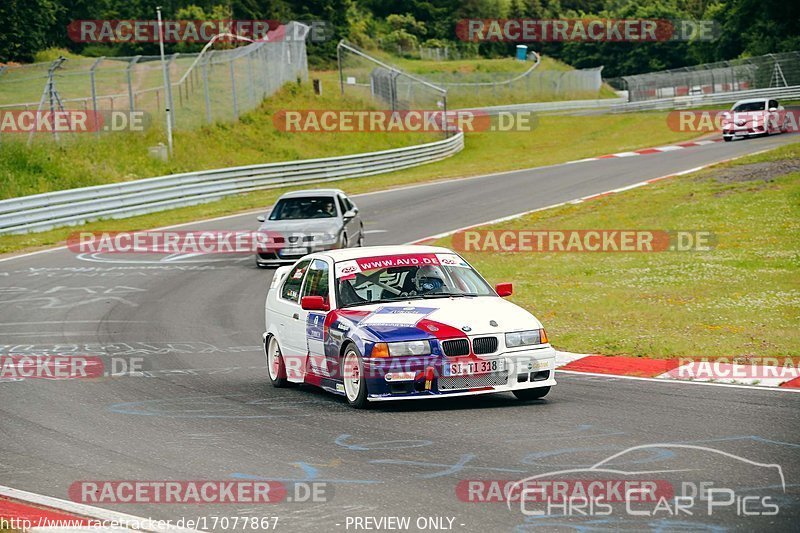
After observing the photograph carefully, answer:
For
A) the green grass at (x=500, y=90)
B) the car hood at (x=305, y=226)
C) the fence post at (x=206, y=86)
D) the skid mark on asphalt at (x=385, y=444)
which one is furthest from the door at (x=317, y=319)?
the green grass at (x=500, y=90)

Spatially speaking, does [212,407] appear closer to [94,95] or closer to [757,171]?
[757,171]

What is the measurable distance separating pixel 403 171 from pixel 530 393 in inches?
1321

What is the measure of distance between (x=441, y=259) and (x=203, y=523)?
5247 mm

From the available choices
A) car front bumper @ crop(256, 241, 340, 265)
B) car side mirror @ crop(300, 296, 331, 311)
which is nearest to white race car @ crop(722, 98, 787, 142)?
car front bumper @ crop(256, 241, 340, 265)

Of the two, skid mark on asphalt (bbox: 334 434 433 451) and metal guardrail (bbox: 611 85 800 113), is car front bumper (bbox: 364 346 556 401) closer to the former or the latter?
skid mark on asphalt (bbox: 334 434 433 451)

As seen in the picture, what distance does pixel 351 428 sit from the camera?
9.18 m

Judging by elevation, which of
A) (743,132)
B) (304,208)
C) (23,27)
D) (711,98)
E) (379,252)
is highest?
(23,27)

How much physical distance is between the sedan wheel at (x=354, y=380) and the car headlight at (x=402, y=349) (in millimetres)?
232

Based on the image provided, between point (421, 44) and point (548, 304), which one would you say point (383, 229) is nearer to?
point (548, 304)

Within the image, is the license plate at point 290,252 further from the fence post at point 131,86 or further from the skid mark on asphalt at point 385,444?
the fence post at point 131,86

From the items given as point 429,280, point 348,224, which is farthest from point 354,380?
point 348,224

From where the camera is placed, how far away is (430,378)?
9.66 meters

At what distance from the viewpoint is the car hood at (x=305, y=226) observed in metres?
22.5

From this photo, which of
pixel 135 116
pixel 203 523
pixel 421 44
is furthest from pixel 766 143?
pixel 421 44
